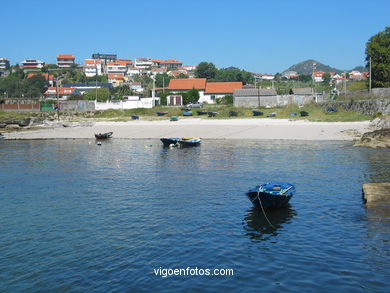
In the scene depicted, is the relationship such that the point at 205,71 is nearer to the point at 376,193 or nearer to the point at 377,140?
the point at 377,140

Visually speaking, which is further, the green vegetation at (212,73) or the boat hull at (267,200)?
the green vegetation at (212,73)

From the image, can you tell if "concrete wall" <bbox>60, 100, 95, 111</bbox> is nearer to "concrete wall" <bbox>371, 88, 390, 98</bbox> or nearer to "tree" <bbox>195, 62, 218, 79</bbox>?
"concrete wall" <bbox>371, 88, 390, 98</bbox>

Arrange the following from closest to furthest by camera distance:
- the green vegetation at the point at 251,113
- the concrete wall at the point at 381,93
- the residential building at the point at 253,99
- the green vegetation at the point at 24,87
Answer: the green vegetation at the point at 251,113, the concrete wall at the point at 381,93, the residential building at the point at 253,99, the green vegetation at the point at 24,87

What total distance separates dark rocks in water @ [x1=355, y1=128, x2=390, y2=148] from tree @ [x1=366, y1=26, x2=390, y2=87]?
36783 mm

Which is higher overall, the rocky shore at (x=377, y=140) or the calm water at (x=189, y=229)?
the rocky shore at (x=377, y=140)

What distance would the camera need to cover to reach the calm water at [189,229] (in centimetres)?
1617

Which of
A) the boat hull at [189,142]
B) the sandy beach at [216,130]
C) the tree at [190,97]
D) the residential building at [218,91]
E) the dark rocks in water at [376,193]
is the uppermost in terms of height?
the residential building at [218,91]

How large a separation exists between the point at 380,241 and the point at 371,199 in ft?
20.6

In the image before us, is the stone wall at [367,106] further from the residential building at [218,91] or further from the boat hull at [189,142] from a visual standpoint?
the residential building at [218,91]

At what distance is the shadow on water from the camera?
69.6 feet

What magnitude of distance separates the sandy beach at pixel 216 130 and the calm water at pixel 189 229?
67.6ft

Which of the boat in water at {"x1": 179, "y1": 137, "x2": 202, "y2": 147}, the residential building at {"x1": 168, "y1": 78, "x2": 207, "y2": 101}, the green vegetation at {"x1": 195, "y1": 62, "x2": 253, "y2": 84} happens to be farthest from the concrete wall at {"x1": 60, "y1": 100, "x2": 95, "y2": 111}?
the green vegetation at {"x1": 195, "y1": 62, "x2": 253, "y2": 84}

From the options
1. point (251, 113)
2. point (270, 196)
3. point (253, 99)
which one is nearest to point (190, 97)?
point (253, 99)

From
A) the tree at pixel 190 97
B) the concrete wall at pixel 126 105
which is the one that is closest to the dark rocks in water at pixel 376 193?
the concrete wall at pixel 126 105
